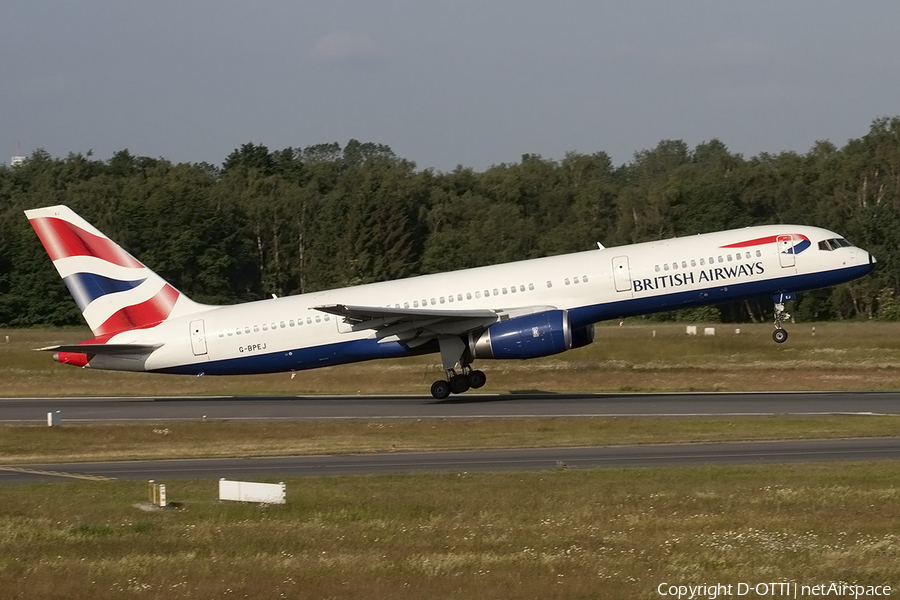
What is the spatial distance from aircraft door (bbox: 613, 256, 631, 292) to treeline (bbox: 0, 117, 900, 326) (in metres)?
48.6

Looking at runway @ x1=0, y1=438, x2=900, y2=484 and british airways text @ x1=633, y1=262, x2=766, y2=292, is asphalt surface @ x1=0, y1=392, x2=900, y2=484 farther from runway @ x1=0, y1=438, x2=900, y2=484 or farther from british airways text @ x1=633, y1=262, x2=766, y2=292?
british airways text @ x1=633, y1=262, x2=766, y2=292

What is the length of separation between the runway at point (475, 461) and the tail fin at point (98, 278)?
13.3m

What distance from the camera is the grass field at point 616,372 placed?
1764 inches

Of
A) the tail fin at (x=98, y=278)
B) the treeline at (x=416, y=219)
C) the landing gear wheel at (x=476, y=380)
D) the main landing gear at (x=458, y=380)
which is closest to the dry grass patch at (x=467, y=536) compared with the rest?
the main landing gear at (x=458, y=380)

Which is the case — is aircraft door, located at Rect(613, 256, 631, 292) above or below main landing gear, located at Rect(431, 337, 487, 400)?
above

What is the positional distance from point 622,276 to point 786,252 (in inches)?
218

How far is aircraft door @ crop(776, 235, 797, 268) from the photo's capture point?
37.5 metres

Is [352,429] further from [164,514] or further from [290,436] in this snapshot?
[164,514]

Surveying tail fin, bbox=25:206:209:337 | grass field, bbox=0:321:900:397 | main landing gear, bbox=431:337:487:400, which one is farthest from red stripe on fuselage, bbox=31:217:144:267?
main landing gear, bbox=431:337:487:400

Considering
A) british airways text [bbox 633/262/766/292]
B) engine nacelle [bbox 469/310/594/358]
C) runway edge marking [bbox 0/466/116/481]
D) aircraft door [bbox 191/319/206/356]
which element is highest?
british airways text [bbox 633/262/766/292]

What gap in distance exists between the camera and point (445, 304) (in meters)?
39.1

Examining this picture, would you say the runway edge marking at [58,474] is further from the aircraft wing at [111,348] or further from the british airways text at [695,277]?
the british airways text at [695,277]

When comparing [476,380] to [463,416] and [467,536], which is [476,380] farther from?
[467,536]

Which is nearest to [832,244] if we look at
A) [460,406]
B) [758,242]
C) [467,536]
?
[758,242]
